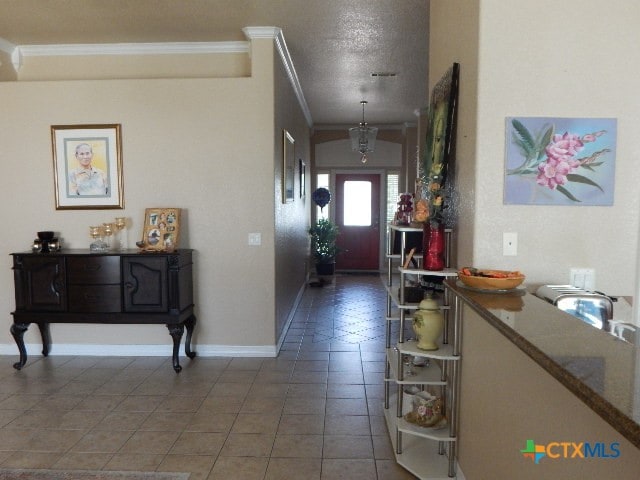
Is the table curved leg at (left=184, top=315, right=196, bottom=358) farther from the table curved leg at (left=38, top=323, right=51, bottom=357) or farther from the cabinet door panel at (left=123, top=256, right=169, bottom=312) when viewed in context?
the table curved leg at (left=38, top=323, right=51, bottom=357)

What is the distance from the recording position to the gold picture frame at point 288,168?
4.85 meters

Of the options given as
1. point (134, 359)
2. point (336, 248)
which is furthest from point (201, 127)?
point (336, 248)

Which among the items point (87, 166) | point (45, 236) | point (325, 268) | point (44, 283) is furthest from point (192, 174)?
point (325, 268)

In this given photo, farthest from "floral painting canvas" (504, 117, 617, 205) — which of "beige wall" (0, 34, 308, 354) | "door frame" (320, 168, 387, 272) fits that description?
"door frame" (320, 168, 387, 272)

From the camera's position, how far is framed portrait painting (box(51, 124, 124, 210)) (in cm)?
432

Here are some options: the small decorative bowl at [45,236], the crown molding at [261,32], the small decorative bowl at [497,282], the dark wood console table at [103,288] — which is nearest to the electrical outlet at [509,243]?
the small decorative bowl at [497,282]

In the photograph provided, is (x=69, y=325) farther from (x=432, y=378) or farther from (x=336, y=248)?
(x=336, y=248)

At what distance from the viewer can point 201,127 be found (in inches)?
168

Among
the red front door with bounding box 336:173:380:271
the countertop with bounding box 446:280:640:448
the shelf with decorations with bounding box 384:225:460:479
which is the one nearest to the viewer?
the countertop with bounding box 446:280:640:448

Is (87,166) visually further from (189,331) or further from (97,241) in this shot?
(189,331)

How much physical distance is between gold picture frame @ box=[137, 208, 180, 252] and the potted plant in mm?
4529

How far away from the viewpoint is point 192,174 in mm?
4320

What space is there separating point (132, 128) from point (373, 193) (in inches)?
227

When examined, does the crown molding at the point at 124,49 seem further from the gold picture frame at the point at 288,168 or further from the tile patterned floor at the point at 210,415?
Result: the tile patterned floor at the point at 210,415
